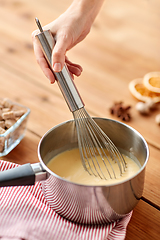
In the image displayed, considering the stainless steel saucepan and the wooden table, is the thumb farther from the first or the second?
the wooden table

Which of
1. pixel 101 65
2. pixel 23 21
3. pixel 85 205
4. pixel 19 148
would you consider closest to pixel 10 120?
pixel 19 148

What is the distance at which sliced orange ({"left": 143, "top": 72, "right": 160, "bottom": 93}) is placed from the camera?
0.98m

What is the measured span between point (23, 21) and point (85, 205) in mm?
1142

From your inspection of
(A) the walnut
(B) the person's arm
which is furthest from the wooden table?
(B) the person's arm

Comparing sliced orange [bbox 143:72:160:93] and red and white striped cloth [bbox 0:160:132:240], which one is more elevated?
sliced orange [bbox 143:72:160:93]

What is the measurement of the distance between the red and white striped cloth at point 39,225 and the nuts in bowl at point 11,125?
15cm

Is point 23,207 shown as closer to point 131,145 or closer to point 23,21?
point 131,145

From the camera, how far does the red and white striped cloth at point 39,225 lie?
21.3 inches

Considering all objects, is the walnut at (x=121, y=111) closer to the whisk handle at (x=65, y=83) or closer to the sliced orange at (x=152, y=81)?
the sliced orange at (x=152, y=81)

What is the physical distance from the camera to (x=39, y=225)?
1.82 ft

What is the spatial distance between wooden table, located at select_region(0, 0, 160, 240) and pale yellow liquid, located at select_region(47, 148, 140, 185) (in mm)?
65

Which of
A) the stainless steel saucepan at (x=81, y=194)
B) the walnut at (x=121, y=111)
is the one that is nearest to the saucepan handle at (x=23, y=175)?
the stainless steel saucepan at (x=81, y=194)

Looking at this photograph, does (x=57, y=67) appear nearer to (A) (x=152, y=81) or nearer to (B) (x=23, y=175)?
(B) (x=23, y=175)

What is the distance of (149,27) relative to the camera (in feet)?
4.70
